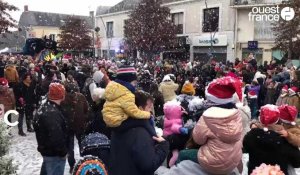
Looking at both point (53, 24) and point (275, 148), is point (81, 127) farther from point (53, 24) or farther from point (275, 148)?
point (53, 24)

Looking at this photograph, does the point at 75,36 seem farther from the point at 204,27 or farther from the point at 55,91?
the point at 55,91

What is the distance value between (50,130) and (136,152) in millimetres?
2032

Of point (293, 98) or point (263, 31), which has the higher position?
point (263, 31)

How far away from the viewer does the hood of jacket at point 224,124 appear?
3088 mm

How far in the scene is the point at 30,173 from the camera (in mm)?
7363

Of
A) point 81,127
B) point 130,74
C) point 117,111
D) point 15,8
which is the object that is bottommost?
point 81,127

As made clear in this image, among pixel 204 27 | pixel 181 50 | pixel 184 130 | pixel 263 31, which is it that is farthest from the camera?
pixel 181 50

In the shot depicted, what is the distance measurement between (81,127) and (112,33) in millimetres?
37057

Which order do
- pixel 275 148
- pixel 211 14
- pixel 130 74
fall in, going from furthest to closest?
pixel 211 14 < pixel 275 148 < pixel 130 74

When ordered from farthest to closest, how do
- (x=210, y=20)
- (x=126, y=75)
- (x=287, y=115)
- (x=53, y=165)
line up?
(x=210, y=20) < (x=53, y=165) < (x=287, y=115) < (x=126, y=75)

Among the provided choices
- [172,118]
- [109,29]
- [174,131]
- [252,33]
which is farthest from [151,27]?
[174,131]

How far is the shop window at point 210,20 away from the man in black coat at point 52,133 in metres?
26.4

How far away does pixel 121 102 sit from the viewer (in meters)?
3.70

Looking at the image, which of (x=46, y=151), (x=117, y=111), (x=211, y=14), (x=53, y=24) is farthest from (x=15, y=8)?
(x=53, y=24)
